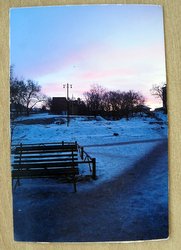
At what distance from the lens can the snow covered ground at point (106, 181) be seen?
0.83 m

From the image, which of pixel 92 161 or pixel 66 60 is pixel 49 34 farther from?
pixel 92 161

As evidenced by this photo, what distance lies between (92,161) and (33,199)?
14 cm

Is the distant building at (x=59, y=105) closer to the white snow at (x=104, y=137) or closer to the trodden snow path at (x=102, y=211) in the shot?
the white snow at (x=104, y=137)

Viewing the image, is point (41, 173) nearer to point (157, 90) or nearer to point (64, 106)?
point (64, 106)

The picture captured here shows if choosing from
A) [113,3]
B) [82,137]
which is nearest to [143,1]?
[113,3]

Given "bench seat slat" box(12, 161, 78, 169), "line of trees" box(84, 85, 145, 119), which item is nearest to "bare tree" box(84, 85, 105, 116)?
"line of trees" box(84, 85, 145, 119)

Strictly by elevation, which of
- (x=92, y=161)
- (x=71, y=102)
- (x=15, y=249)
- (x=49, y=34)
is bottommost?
(x=15, y=249)

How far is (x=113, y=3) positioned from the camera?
32.6 inches

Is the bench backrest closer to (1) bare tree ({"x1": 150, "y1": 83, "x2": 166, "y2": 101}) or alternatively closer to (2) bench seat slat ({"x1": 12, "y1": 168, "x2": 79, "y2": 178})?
(2) bench seat slat ({"x1": 12, "y1": 168, "x2": 79, "y2": 178})

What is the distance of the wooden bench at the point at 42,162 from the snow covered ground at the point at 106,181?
0.01m

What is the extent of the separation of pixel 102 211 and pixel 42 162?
16cm

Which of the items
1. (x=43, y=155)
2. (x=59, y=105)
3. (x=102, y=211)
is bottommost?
(x=102, y=211)

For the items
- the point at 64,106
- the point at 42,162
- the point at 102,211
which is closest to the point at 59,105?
the point at 64,106

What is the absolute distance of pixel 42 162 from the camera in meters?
0.85
